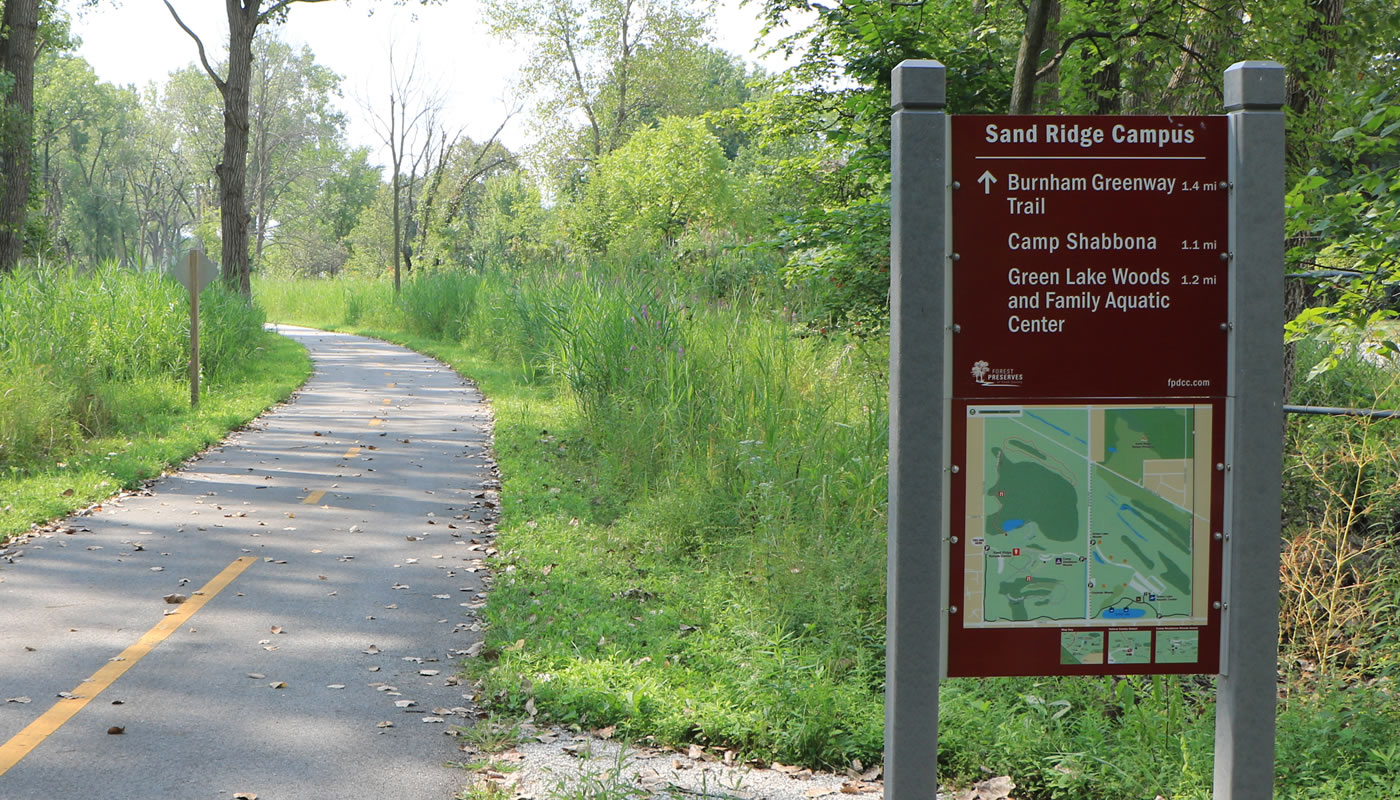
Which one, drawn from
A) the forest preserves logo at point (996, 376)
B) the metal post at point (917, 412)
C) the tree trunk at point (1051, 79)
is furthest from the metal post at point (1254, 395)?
the tree trunk at point (1051, 79)

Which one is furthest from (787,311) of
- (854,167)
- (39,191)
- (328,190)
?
→ (328,190)

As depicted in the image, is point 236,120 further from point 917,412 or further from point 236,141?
point 917,412

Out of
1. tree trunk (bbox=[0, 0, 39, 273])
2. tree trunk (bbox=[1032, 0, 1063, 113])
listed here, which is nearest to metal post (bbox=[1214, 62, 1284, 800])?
tree trunk (bbox=[1032, 0, 1063, 113])

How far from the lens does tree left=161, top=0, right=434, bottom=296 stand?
93.2ft

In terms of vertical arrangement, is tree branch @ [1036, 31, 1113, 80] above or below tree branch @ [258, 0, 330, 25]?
below

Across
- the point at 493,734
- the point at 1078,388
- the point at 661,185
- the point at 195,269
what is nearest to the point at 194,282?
the point at 195,269

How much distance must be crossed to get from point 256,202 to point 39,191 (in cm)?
7059

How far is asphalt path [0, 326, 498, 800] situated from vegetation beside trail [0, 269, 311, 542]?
2.18ft

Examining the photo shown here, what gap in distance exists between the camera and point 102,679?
5.99 metres

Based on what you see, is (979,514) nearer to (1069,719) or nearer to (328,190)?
(1069,719)

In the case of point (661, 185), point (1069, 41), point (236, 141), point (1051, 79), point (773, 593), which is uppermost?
point (236, 141)

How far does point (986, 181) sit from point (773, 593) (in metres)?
4.10

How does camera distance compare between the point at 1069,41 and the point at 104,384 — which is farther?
the point at 104,384

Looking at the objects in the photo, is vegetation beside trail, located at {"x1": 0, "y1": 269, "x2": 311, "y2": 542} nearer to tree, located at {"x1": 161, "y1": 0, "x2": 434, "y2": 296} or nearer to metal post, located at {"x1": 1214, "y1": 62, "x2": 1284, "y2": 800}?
tree, located at {"x1": 161, "y1": 0, "x2": 434, "y2": 296}
